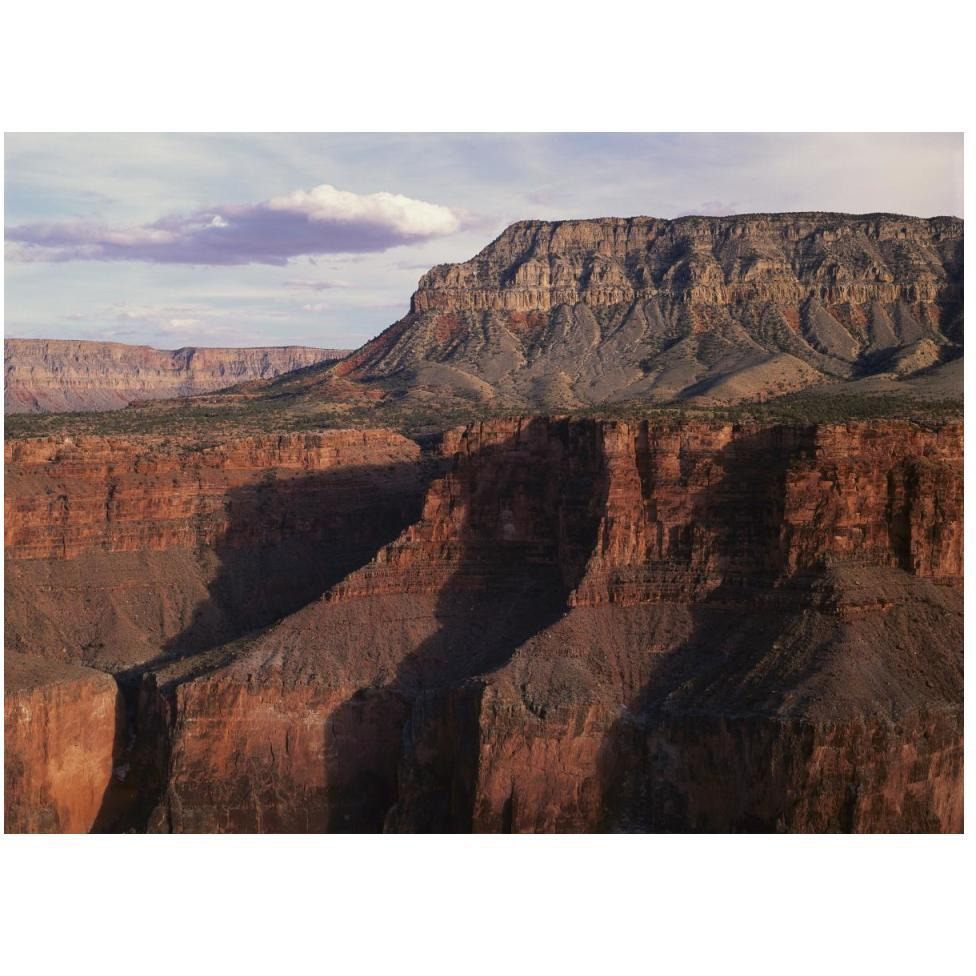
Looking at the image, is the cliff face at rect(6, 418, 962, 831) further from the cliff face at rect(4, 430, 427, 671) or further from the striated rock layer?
the cliff face at rect(4, 430, 427, 671)

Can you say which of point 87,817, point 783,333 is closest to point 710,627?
point 87,817

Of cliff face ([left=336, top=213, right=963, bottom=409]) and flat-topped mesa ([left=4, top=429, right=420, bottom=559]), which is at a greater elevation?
cliff face ([left=336, top=213, right=963, bottom=409])

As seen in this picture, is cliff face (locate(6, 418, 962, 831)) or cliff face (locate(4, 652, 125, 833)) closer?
cliff face (locate(6, 418, 962, 831))

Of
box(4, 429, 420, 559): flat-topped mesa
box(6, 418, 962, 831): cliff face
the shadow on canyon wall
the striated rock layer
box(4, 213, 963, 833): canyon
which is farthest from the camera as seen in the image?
box(4, 429, 420, 559): flat-topped mesa

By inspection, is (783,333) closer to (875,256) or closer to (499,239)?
(875,256)

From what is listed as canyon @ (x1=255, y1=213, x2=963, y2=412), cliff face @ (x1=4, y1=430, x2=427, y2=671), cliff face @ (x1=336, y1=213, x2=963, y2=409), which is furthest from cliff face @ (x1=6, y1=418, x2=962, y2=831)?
cliff face @ (x1=336, y1=213, x2=963, y2=409)

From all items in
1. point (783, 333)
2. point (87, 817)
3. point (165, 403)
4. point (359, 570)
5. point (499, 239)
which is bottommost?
point (87, 817)

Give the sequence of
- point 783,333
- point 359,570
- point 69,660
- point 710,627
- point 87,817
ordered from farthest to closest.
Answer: point 783,333 → point 69,660 → point 359,570 → point 87,817 → point 710,627
